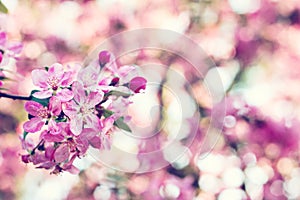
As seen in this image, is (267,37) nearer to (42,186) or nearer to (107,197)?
(107,197)

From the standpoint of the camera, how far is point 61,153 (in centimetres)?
59

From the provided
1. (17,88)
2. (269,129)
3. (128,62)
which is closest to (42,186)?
(17,88)

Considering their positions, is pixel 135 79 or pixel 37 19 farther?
pixel 37 19

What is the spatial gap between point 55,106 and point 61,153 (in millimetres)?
55

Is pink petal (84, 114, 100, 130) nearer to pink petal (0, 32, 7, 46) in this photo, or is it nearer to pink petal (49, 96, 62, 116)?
pink petal (49, 96, 62, 116)

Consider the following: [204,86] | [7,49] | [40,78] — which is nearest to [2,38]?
[7,49]

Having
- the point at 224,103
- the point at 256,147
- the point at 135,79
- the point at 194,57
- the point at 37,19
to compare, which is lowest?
the point at 256,147

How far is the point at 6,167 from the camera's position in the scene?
1854mm

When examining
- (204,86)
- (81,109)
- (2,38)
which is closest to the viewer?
(81,109)

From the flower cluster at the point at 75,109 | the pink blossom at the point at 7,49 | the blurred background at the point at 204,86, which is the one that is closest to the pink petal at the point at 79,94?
the flower cluster at the point at 75,109

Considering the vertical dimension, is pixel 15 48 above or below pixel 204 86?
above

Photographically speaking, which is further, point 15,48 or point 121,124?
point 15,48

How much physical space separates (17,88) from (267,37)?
86cm

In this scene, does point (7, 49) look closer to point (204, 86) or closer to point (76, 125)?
point (76, 125)
